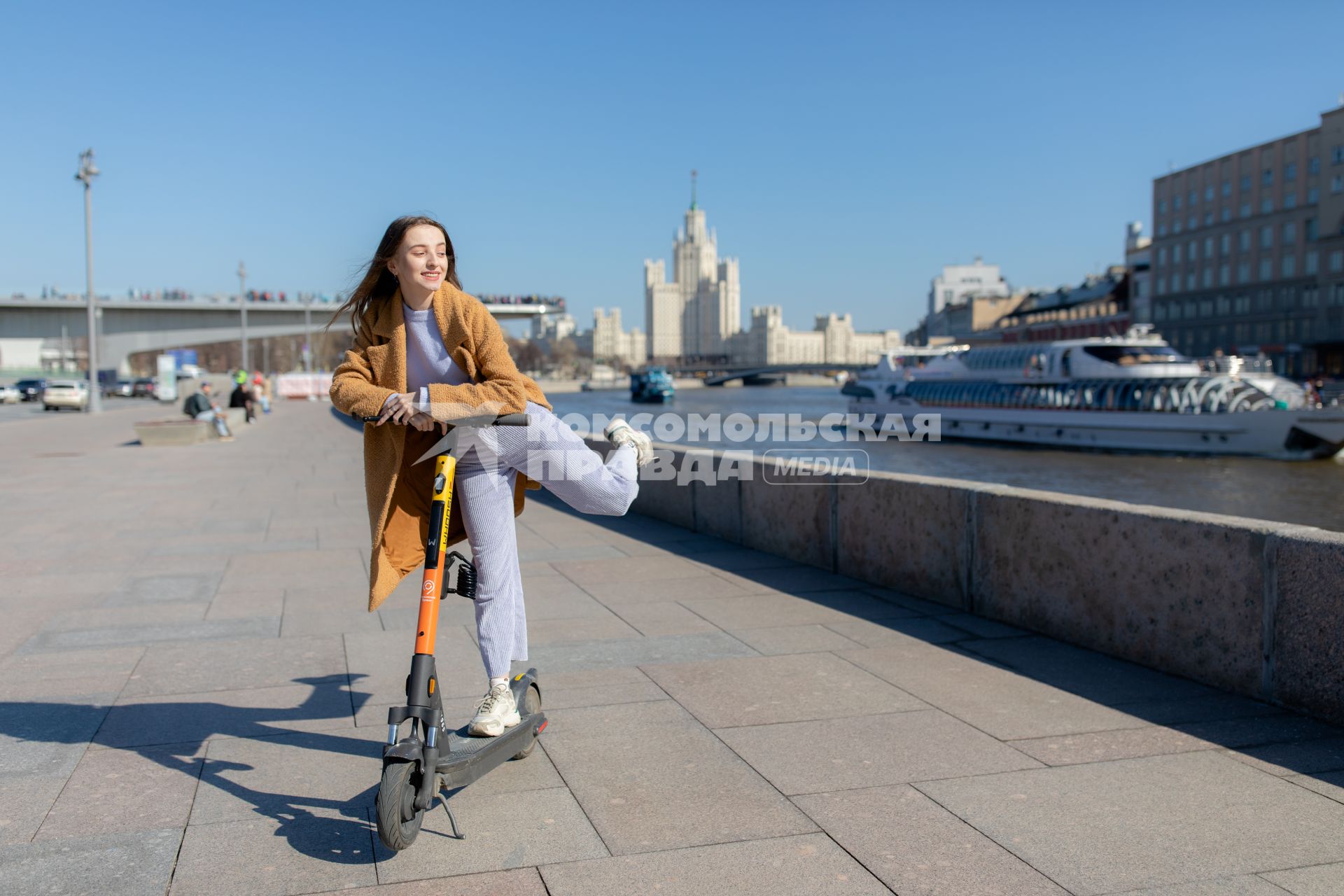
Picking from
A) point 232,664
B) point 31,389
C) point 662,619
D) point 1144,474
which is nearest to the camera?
point 232,664

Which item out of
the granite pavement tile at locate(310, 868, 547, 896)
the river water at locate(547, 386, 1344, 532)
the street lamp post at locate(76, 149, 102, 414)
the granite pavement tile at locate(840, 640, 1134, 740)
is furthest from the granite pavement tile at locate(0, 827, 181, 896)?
the street lamp post at locate(76, 149, 102, 414)

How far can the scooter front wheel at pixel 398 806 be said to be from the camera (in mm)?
2701

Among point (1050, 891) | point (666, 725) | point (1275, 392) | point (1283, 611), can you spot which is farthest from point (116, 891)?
point (1275, 392)

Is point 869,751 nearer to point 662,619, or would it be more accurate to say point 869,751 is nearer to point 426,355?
point 426,355

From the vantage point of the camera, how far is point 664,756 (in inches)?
138

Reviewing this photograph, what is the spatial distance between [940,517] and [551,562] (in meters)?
2.83

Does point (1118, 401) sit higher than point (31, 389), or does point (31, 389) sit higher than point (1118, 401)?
point (31, 389)

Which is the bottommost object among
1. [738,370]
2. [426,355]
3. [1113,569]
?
[1113,569]

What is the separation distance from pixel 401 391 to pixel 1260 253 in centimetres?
8757

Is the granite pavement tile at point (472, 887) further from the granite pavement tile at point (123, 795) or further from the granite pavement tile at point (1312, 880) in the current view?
the granite pavement tile at point (1312, 880)

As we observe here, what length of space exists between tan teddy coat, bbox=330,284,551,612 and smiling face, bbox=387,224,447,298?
6 centimetres

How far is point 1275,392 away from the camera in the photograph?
4062 cm

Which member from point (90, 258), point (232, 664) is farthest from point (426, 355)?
point (90, 258)

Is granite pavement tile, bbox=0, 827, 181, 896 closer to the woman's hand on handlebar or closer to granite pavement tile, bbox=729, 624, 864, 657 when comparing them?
the woman's hand on handlebar
